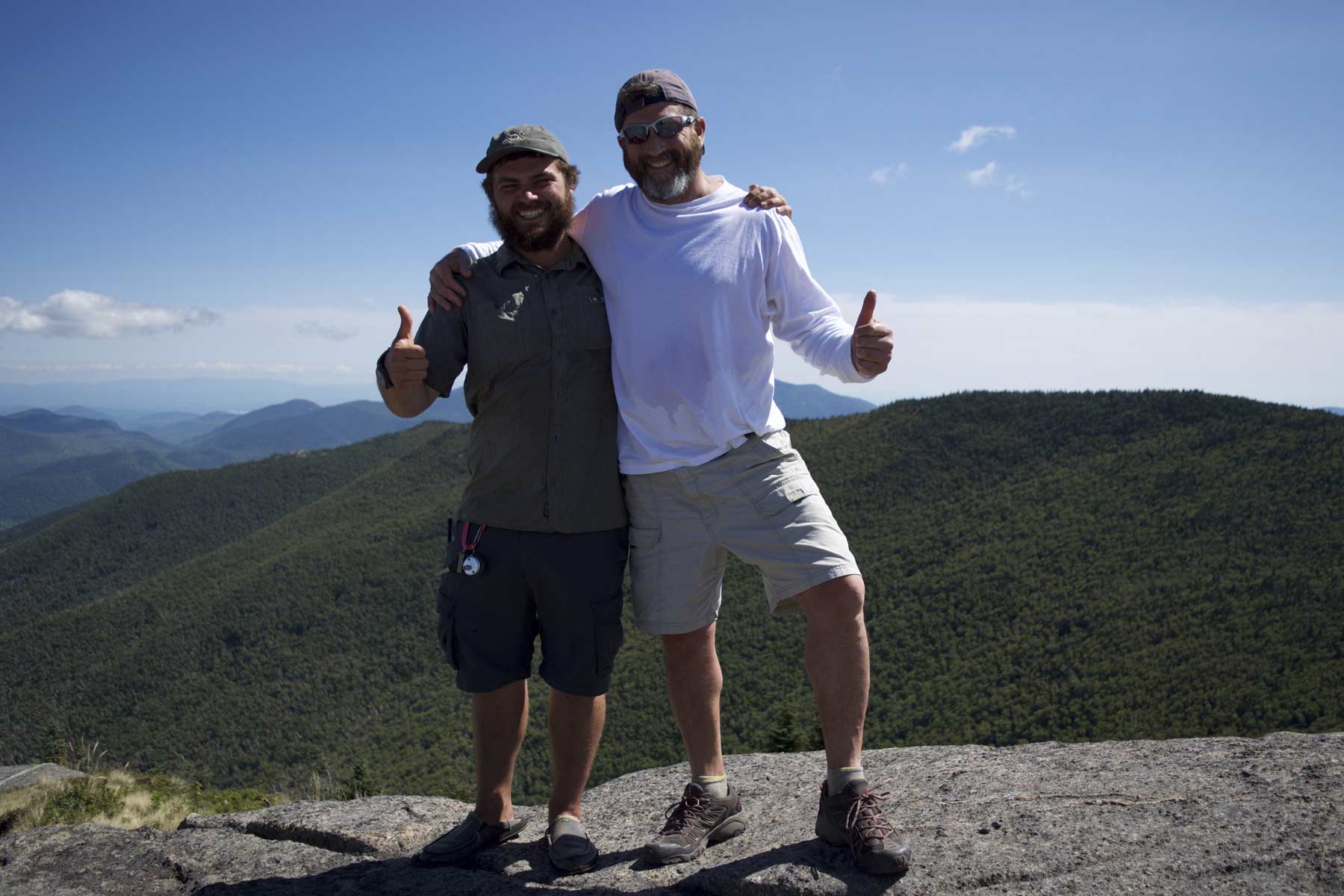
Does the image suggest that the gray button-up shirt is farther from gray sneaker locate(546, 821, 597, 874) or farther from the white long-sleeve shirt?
gray sneaker locate(546, 821, 597, 874)

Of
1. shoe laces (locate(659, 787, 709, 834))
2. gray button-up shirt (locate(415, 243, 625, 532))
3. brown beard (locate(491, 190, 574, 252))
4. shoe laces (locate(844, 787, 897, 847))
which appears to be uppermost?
brown beard (locate(491, 190, 574, 252))

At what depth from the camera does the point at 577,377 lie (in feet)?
10.5

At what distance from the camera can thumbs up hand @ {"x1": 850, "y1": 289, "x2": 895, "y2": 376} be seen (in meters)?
2.90

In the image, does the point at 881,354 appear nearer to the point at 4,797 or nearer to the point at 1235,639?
the point at 4,797

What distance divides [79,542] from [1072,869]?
4083 inches

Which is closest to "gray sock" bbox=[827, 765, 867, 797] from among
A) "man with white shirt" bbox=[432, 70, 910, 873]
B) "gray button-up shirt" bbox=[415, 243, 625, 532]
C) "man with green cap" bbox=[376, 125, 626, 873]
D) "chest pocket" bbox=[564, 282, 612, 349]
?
"man with white shirt" bbox=[432, 70, 910, 873]

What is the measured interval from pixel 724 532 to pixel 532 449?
81 cm

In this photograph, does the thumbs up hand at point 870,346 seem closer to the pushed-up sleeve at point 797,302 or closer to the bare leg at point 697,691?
the pushed-up sleeve at point 797,302

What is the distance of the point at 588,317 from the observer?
3191 millimetres

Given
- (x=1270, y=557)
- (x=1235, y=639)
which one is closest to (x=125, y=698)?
(x=1235, y=639)

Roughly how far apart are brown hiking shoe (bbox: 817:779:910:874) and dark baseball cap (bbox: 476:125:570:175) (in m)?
2.64

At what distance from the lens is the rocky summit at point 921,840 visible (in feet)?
9.04

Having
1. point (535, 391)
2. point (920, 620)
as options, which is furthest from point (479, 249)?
point (920, 620)

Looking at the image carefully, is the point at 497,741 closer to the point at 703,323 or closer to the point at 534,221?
the point at 703,323
